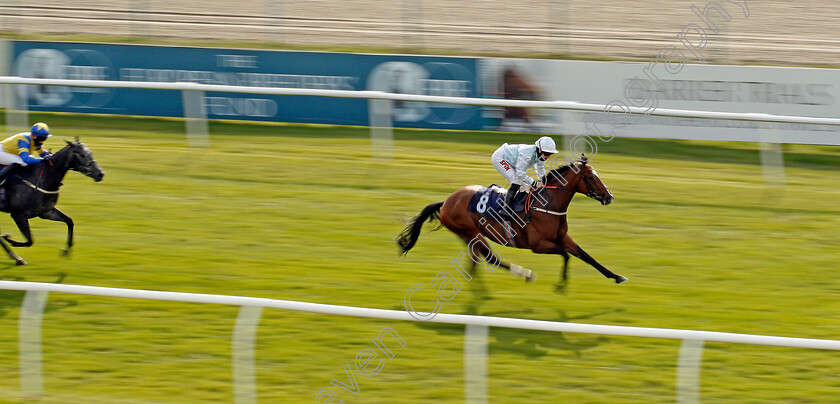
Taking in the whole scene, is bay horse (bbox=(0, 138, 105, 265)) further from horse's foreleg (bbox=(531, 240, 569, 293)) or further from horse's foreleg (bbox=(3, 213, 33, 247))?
horse's foreleg (bbox=(531, 240, 569, 293))

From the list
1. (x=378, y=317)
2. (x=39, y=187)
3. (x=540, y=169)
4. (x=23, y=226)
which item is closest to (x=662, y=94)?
(x=540, y=169)

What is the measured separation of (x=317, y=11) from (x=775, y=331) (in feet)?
35.6

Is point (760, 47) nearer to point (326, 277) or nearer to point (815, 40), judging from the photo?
point (815, 40)

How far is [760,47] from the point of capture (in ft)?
45.8

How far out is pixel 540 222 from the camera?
729cm

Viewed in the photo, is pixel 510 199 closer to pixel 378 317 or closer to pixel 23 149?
pixel 378 317

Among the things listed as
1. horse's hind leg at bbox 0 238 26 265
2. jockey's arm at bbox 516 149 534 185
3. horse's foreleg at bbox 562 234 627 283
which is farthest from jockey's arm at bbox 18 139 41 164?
horse's foreleg at bbox 562 234 627 283

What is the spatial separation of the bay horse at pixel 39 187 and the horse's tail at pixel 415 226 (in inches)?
107

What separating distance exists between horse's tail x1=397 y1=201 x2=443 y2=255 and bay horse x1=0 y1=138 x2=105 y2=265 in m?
2.71

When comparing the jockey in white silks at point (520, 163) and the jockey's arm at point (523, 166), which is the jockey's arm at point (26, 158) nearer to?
the jockey in white silks at point (520, 163)

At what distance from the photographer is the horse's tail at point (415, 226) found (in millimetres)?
7722

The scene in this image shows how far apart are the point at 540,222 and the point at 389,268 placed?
1372 millimetres

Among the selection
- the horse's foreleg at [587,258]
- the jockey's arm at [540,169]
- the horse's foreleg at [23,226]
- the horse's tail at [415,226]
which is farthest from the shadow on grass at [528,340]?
the horse's foreleg at [23,226]

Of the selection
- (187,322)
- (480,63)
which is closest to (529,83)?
(480,63)
